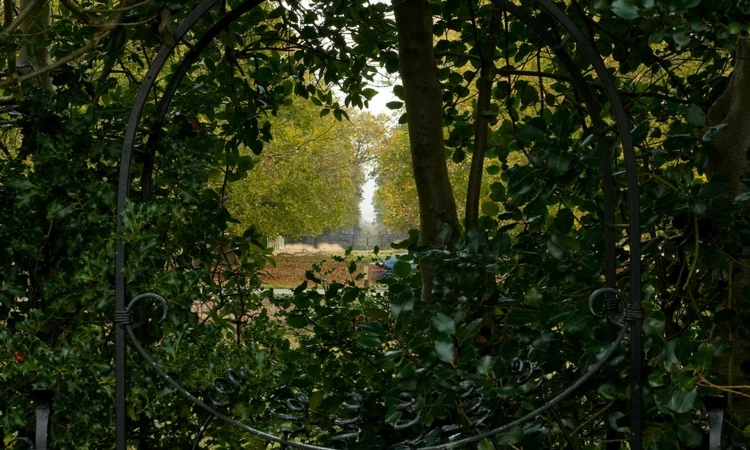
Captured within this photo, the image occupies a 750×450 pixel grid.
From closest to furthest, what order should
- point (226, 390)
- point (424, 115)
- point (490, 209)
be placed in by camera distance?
1. point (226, 390)
2. point (490, 209)
3. point (424, 115)

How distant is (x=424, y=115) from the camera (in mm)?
2170

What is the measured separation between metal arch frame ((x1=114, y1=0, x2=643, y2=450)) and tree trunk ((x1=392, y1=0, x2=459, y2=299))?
738 millimetres

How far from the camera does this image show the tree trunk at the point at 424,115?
215cm

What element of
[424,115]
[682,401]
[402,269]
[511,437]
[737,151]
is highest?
[424,115]

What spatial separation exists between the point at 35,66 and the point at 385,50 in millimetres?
1206

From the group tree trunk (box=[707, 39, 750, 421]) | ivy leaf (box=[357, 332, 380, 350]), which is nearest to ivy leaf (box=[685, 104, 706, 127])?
tree trunk (box=[707, 39, 750, 421])

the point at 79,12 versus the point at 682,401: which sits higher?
the point at 79,12

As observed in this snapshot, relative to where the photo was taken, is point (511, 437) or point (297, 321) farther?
point (297, 321)

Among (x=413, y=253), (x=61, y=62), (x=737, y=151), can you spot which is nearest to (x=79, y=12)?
(x=61, y=62)

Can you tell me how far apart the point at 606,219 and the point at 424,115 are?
829 millimetres

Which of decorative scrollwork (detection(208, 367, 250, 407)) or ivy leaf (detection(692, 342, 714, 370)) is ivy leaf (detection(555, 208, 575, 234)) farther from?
decorative scrollwork (detection(208, 367, 250, 407))

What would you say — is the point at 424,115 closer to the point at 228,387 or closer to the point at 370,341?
the point at 370,341

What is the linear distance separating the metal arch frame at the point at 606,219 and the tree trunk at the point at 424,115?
74 cm

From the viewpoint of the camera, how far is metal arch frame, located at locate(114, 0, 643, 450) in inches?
49.1
